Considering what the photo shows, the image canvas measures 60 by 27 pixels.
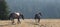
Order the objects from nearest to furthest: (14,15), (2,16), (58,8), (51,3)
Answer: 1. (14,15)
2. (2,16)
3. (58,8)
4. (51,3)

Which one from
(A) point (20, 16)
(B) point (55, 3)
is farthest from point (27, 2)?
(A) point (20, 16)

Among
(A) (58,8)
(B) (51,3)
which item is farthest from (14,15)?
(B) (51,3)

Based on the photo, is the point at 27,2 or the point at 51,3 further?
the point at 51,3

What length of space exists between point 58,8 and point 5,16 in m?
49.4

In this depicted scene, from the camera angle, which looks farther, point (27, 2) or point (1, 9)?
point (27, 2)

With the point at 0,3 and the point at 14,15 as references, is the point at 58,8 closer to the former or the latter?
the point at 0,3

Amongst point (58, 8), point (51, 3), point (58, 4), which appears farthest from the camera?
point (51, 3)

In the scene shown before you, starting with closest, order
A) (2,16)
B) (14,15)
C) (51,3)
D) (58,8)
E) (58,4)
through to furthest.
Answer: (14,15) < (2,16) < (58,8) < (58,4) < (51,3)

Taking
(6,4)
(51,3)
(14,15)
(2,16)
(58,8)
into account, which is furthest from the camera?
(51,3)

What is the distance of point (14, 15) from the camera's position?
26516 millimetres

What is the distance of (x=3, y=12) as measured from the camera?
55500mm

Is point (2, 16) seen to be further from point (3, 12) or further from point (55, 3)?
point (55, 3)

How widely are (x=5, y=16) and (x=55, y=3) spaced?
198 feet

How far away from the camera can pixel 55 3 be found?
111625mm
